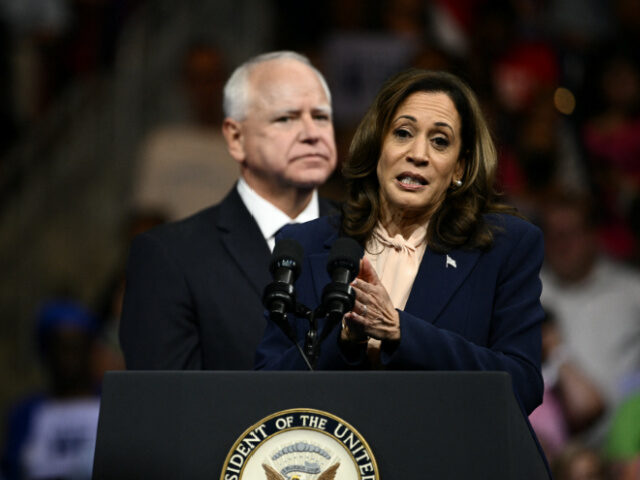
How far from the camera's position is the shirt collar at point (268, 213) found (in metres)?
3.23

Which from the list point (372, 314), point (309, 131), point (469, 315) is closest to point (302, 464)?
point (372, 314)

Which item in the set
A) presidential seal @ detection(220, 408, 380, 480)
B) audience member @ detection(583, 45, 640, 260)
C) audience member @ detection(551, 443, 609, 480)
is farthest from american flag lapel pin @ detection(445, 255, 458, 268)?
audience member @ detection(583, 45, 640, 260)

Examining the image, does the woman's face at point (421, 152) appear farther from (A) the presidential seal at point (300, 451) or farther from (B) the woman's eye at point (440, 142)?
(A) the presidential seal at point (300, 451)

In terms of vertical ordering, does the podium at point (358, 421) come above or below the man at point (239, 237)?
below

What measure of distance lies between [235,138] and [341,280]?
4.47 ft

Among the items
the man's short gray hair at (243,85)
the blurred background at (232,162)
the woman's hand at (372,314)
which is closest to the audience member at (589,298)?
the blurred background at (232,162)

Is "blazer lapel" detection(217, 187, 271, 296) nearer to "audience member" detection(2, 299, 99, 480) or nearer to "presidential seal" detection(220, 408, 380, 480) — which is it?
"presidential seal" detection(220, 408, 380, 480)

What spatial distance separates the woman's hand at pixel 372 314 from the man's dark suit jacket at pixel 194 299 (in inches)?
Result: 34.4

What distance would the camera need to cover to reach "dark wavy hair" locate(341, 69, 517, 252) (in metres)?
2.46

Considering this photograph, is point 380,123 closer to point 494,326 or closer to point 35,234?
point 494,326

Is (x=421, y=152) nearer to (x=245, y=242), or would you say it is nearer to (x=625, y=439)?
(x=245, y=242)

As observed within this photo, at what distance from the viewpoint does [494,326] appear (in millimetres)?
2385

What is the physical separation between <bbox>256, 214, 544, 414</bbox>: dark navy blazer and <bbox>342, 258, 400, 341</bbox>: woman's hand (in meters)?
0.03

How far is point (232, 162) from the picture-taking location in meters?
6.06
